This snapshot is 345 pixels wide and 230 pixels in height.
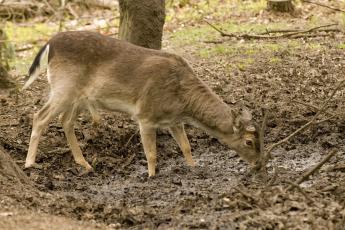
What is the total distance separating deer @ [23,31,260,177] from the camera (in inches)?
328

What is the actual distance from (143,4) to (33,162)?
2.73 metres

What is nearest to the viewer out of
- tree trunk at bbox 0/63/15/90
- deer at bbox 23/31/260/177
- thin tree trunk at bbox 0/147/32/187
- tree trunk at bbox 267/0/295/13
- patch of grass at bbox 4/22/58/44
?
thin tree trunk at bbox 0/147/32/187

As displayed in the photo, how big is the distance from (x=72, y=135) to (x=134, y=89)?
93cm

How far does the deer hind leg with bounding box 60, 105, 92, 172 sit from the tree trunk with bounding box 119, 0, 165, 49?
159cm

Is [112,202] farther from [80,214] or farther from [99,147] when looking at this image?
[99,147]

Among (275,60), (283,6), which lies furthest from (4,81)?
(283,6)

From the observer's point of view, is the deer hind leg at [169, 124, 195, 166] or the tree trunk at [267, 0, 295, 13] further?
the tree trunk at [267, 0, 295, 13]

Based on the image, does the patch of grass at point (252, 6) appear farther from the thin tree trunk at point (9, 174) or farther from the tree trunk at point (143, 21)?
the thin tree trunk at point (9, 174)

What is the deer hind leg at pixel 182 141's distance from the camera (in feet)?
27.8

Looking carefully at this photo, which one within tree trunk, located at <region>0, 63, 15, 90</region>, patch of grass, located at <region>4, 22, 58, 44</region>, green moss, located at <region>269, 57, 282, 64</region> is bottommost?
patch of grass, located at <region>4, 22, 58, 44</region>

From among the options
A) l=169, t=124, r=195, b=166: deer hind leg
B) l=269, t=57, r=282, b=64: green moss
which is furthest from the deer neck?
l=269, t=57, r=282, b=64: green moss

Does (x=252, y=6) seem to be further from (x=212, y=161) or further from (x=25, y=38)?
(x=212, y=161)

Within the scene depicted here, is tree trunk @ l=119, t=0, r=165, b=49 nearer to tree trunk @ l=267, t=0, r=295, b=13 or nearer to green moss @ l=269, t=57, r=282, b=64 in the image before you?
green moss @ l=269, t=57, r=282, b=64

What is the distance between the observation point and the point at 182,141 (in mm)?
8531
